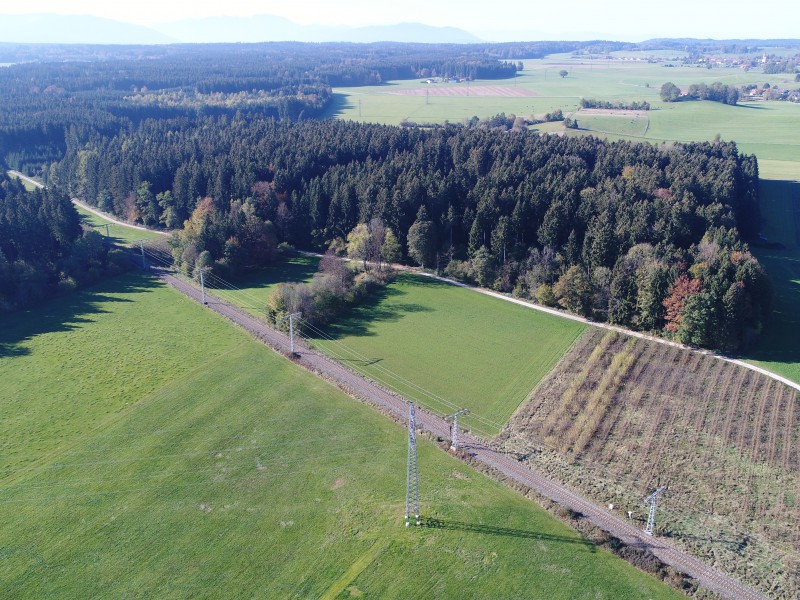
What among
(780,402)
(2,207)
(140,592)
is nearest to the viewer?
(140,592)

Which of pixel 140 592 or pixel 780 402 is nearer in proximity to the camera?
pixel 140 592

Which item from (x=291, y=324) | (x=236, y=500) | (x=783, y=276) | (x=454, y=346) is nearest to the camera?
(x=236, y=500)

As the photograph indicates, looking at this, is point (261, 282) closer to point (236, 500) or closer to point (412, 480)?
point (236, 500)

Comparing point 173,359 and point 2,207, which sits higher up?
point 2,207

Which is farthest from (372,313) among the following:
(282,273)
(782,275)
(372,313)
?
(782,275)

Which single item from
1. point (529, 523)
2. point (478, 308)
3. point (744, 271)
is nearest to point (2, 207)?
point (478, 308)

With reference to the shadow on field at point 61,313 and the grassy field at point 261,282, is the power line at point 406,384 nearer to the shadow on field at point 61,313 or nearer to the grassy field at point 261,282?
the grassy field at point 261,282

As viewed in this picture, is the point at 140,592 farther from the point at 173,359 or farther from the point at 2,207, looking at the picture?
the point at 2,207
